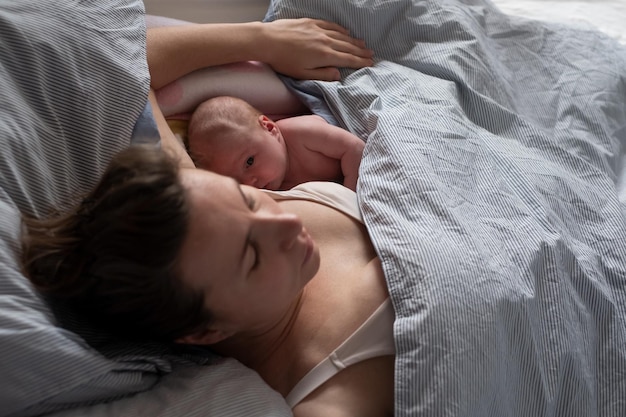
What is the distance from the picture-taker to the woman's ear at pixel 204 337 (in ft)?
2.95

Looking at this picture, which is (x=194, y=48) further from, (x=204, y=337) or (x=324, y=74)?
(x=204, y=337)

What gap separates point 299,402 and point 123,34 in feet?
2.17

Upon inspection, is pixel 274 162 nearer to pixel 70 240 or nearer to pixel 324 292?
pixel 324 292

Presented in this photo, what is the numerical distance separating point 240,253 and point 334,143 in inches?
19.7

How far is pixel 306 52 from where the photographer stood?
1394 mm

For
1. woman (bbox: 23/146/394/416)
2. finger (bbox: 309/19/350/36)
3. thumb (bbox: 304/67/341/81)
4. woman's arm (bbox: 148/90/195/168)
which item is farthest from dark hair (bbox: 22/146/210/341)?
finger (bbox: 309/19/350/36)

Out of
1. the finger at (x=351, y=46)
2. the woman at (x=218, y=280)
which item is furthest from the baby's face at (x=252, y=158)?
the woman at (x=218, y=280)

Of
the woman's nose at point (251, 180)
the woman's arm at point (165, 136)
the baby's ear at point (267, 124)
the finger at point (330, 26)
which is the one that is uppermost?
the finger at point (330, 26)

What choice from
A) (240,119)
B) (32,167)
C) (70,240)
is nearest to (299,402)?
(70,240)

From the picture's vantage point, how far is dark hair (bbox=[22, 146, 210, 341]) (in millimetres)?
799

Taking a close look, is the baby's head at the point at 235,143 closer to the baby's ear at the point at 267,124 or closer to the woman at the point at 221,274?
the baby's ear at the point at 267,124

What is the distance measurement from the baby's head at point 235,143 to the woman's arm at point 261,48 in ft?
0.30

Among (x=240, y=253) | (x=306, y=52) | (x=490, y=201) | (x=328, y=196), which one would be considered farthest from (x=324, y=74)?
(x=240, y=253)

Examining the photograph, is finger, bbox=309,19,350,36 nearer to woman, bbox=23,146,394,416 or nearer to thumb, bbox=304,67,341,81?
thumb, bbox=304,67,341,81
